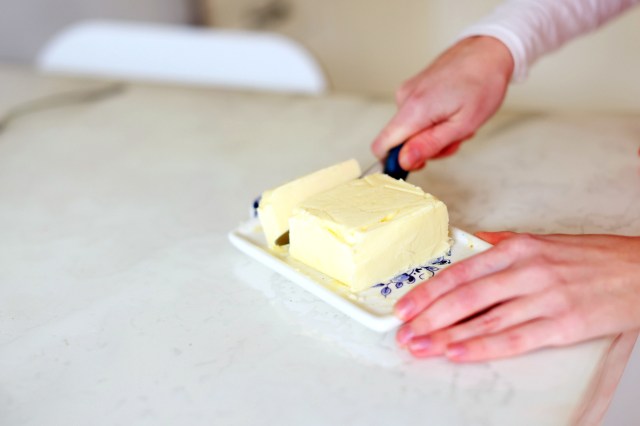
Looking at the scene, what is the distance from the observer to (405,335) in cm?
65

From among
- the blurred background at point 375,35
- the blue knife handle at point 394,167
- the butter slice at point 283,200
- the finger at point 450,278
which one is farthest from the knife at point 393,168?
the blurred background at point 375,35

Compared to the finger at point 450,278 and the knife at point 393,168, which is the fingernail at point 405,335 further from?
the knife at point 393,168

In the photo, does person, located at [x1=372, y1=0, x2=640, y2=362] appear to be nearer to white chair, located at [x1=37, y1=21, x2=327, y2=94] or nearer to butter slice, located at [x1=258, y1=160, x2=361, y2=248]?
butter slice, located at [x1=258, y1=160, x2=361, y2=248]

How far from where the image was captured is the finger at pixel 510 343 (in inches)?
24.6

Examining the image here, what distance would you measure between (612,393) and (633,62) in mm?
1382

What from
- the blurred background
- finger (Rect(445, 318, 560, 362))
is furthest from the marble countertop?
the blurred background

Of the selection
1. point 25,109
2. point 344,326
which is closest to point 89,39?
point 25,109

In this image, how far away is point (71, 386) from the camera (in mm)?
658

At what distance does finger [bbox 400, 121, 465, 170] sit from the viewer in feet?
3.05

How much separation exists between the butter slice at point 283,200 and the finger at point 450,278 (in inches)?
7.2

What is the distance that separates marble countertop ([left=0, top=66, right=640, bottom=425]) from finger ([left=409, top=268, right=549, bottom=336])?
1.6 inches

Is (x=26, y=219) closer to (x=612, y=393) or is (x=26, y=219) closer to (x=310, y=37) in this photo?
(x=612, y=393)

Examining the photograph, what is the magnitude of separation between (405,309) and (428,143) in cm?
36

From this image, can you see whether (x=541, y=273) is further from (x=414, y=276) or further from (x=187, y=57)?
(x=187, y=57)
